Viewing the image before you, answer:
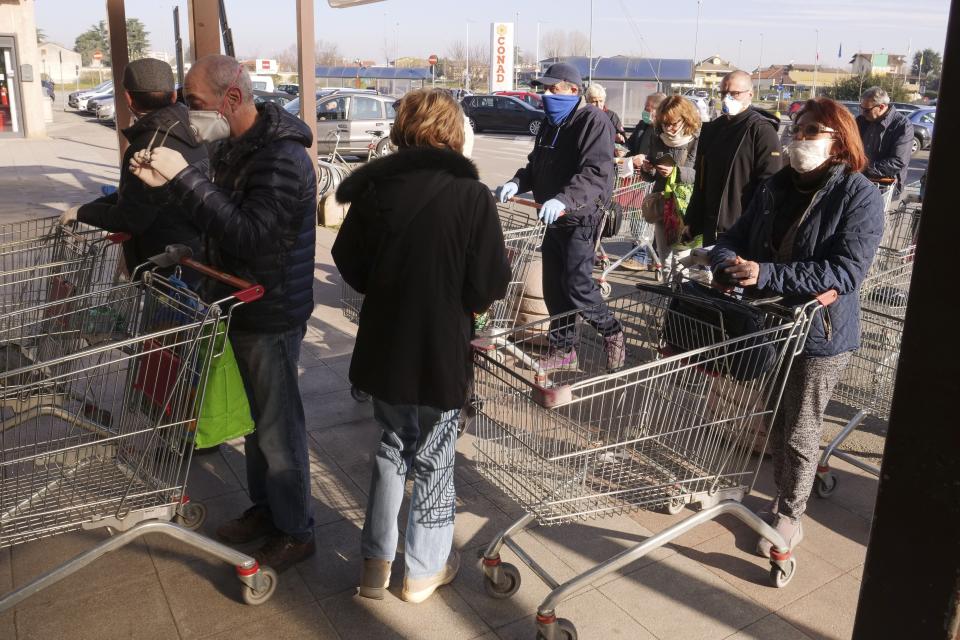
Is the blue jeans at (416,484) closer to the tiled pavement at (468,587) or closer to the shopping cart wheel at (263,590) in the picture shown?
the tiled pavement at (468,587)

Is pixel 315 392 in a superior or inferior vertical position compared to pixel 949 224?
inferior

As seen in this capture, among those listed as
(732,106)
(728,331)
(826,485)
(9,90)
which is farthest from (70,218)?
(9,90)

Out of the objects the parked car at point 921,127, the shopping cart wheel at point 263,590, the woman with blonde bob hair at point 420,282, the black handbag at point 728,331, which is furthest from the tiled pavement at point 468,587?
the parked car at point 921,127

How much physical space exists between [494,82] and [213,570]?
4278 centimetres

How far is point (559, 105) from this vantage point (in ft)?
16.9

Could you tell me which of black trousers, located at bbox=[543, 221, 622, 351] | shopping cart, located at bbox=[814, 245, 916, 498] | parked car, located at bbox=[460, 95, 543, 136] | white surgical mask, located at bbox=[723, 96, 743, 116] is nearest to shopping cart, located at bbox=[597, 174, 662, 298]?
white surgical mask, located at bbox=[723, 96, 743, 116]

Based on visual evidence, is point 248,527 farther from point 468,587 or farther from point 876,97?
point 876,97

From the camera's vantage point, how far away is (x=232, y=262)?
305cm

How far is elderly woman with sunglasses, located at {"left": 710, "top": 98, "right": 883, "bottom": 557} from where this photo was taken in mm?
3107

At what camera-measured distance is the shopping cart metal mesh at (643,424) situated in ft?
9.27

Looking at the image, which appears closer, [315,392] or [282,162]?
[282,162]

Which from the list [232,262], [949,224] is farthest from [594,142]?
[949,224]

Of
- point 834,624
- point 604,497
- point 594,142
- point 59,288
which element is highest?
point 594,142

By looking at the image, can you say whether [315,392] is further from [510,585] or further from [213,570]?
[510,585]
